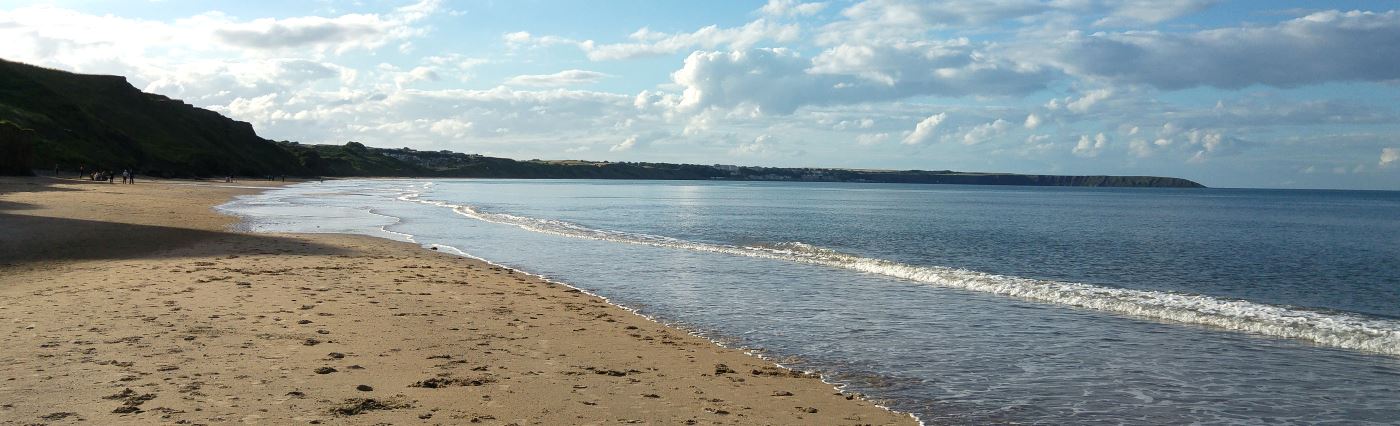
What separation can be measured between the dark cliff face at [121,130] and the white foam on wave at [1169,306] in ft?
286

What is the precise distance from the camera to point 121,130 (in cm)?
12306

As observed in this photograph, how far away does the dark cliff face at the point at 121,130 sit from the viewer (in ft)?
316

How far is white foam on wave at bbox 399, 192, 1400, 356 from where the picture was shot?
1441 cm

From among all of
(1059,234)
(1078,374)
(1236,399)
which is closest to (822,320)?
(1078,374)

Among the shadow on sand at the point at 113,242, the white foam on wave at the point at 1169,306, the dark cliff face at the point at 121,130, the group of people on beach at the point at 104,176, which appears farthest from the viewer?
the dark cliff face at the point at 121,130

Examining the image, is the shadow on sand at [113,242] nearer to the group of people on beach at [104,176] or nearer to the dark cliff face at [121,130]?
the group of people on beach at [104,176]

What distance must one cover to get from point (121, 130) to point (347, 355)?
13710 centimetres

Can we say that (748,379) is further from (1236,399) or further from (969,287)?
(969,287)

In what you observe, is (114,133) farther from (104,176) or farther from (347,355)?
(347,355)

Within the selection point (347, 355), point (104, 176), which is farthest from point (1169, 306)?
point (104, 176)

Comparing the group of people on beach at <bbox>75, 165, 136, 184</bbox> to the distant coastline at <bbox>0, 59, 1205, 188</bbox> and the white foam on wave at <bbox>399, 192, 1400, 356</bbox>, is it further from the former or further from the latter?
the white foam on wave at <bbox>399, 192, 1400, 356</bbox>

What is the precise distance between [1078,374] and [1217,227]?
178 ft

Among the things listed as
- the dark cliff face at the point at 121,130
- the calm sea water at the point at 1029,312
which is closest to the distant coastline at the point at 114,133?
the dark cliff face at the point at 121,130

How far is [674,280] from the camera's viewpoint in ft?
69.7
